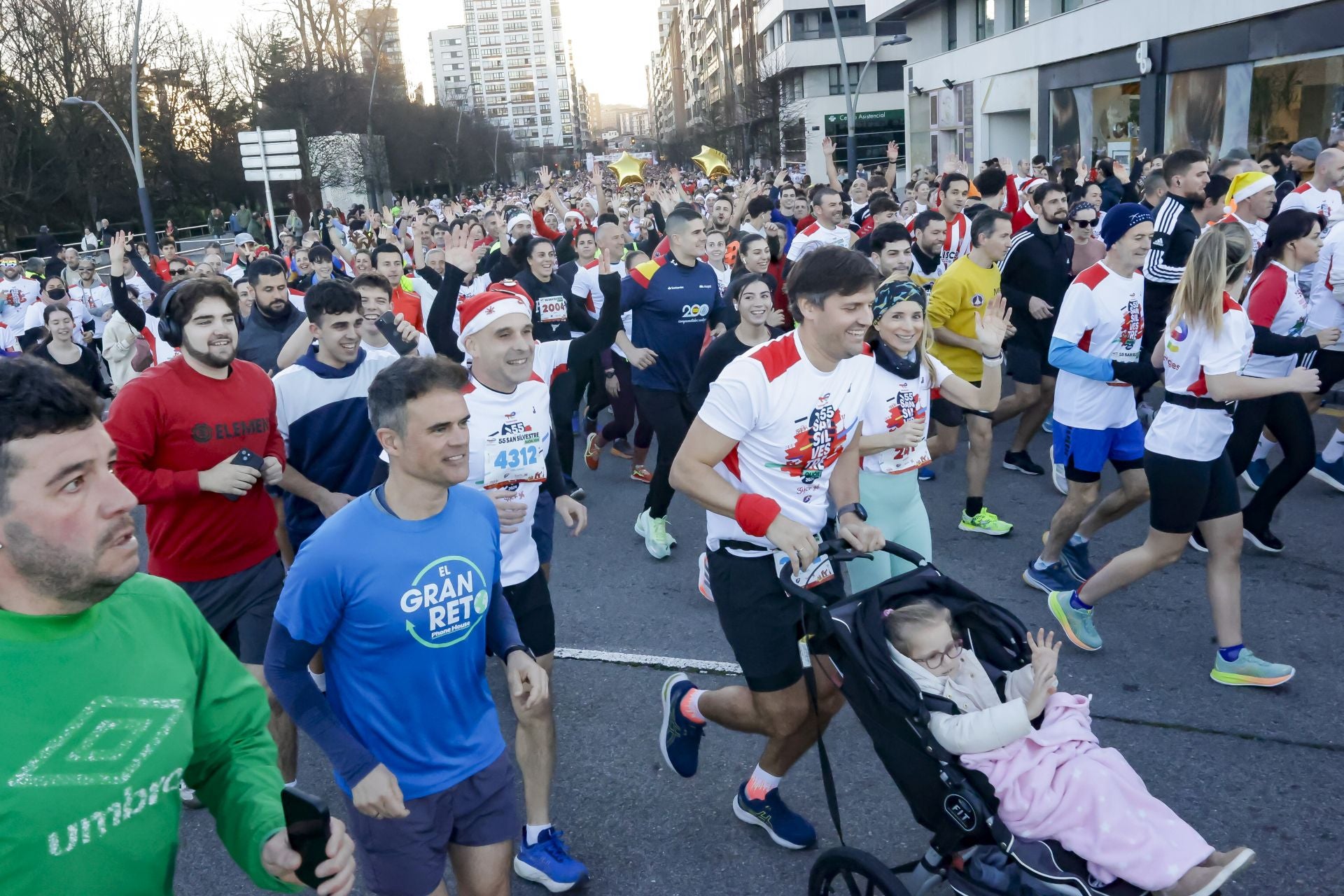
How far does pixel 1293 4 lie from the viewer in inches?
740

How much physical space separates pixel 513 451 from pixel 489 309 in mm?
542

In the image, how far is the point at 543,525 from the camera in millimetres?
4301

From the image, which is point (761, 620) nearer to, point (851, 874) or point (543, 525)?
point (851, 874)

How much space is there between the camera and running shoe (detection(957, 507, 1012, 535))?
22.0ft

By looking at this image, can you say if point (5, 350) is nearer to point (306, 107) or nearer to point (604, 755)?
point (604, 755)

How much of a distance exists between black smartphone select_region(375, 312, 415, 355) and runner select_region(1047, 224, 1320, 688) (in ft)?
13.2

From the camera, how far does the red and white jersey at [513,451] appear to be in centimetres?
391

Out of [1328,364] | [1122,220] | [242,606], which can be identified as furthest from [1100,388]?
[242,606]

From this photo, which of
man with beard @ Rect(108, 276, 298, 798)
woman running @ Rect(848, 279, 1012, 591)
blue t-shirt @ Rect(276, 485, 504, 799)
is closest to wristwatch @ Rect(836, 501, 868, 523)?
woman running @ Rect(848, 279, 1012, 591)

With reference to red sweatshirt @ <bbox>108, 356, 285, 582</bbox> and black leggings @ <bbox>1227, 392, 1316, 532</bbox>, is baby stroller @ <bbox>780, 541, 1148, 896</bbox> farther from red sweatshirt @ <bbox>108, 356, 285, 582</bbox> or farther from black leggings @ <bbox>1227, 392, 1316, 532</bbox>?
black leggings @ <bbox>1227, 392, 1316, 532</bbox>

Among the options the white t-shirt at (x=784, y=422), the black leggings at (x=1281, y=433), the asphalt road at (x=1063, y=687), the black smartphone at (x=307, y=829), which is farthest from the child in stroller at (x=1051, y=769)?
the black leggings at (x=1281, y=433)

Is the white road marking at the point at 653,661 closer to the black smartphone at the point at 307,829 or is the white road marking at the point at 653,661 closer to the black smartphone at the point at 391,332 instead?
the black smartphone at the point at 391,332

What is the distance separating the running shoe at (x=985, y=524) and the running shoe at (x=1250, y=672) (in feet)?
6.85

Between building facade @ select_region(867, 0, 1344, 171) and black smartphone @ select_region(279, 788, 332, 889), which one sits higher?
building facade @ select_region(867, 0, 1344, 171)
